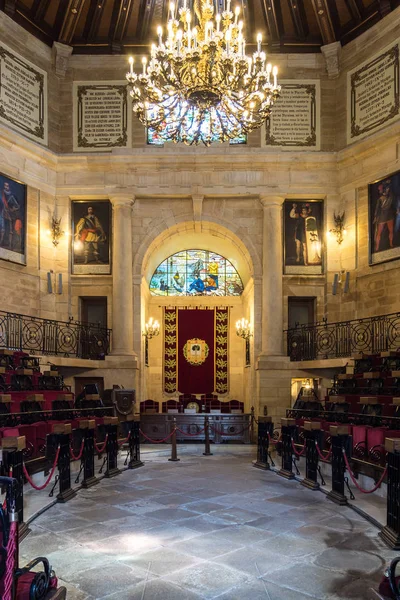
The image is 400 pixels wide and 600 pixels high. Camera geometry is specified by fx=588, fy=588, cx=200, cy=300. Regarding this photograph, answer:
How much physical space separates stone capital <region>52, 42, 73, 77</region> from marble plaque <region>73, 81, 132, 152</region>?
53 centimetres

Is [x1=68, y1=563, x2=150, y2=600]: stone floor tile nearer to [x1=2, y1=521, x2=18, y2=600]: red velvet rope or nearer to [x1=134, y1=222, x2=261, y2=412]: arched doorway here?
[x1=2, y1=521, x2=18, y2=600]: red velvet rope

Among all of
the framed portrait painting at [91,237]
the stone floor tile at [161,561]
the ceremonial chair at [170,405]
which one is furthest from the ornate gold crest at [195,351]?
the stone floor tile at [161,561]

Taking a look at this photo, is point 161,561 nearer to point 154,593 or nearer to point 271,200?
point 154,593

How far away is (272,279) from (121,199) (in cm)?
476

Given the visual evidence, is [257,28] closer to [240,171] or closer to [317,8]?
[317,8]

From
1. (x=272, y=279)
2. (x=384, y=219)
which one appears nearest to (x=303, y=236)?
(x=272, y=279)

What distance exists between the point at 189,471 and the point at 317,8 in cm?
1277

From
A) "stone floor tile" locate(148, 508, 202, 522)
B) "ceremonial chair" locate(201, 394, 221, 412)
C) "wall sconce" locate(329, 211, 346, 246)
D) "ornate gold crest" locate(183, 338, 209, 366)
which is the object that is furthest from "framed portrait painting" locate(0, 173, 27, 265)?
"stone floor tile" locate(148, 508, 202, 522)

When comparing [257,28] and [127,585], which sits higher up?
[257,28]

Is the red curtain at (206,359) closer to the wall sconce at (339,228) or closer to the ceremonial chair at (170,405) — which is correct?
the ceremonial chair at (170,405)

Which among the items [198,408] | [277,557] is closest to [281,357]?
[198,408]

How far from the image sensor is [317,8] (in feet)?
52.3

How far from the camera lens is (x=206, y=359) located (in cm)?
1956

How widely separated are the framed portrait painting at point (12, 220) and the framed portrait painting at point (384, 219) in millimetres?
9139
